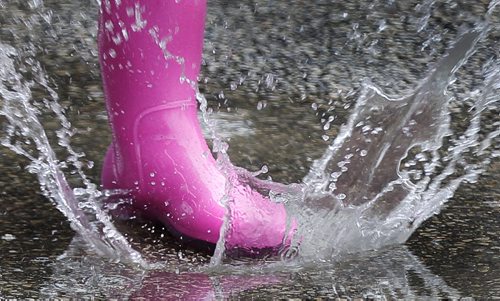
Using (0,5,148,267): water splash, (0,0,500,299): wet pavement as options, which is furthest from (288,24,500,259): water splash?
(0,5,148,267): water splash

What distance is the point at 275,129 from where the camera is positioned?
2178mm

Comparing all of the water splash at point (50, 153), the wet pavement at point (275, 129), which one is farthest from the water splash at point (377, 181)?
the water splash at point (50, 153)

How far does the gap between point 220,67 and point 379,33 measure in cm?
52

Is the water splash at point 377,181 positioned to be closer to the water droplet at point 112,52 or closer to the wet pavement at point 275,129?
the wet pavement at point 275,129

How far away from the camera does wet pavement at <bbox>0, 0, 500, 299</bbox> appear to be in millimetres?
1387

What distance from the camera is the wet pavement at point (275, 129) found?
1.39 metres

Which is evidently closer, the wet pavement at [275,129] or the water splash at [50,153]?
the wet pavement at [275,129]

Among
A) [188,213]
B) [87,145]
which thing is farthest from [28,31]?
[188,213]

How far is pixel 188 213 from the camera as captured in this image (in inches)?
60.7

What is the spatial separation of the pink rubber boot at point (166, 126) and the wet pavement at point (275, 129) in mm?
57

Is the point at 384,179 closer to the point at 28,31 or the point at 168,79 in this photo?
the point at 168,79

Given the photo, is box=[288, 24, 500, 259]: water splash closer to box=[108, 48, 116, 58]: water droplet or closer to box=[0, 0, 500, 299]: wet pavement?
box=[0, 0, 500, 299]: wet pavement

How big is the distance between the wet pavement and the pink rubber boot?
0.06 metres

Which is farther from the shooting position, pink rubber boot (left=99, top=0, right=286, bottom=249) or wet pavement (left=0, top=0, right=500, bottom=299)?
pink rubber boot (left=99, top=0, right=286, bottom=249)
